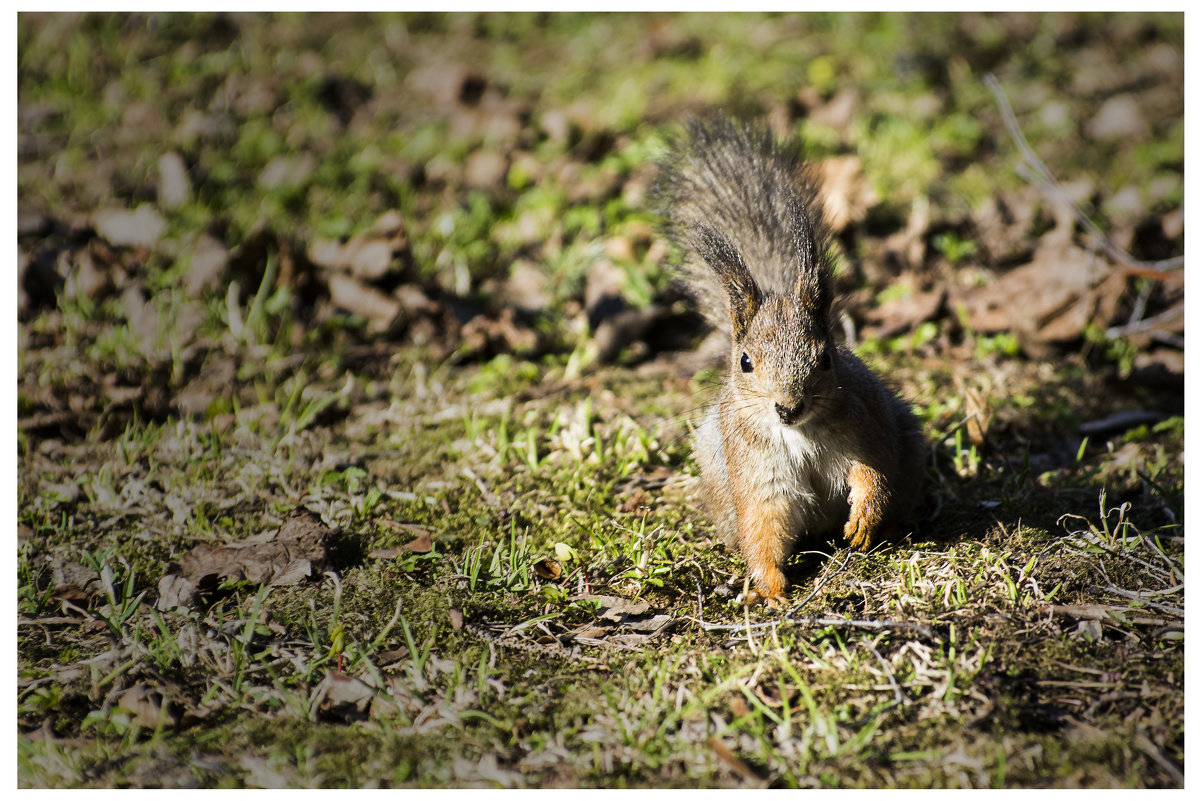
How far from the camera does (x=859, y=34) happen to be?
6738mm

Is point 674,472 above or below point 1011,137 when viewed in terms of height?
below

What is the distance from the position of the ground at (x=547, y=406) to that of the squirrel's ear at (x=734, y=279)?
2.39 ft

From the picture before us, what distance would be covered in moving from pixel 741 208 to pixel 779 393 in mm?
790

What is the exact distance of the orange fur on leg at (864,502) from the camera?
298cm

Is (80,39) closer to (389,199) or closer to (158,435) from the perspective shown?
(389,199)

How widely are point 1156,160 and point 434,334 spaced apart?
4648mm

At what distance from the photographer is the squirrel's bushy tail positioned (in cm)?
304

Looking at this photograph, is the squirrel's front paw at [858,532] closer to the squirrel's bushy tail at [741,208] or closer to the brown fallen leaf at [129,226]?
the squirrel's bushy tail at [741,208]

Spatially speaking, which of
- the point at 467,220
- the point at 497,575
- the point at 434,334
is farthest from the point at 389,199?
the point at 497,575

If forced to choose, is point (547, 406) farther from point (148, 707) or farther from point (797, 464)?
point (148, 707)

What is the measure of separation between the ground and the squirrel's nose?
1.83 ft

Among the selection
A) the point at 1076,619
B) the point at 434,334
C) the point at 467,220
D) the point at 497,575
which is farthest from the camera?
the point at 467,220

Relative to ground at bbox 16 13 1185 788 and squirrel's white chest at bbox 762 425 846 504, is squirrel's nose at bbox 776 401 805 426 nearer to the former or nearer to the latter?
squirrel's white chest at bbox 762 425 846 504

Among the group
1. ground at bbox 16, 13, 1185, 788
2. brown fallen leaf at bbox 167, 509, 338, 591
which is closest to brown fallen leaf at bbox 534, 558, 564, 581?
ground at bbox 16, 13, 1185, 788
